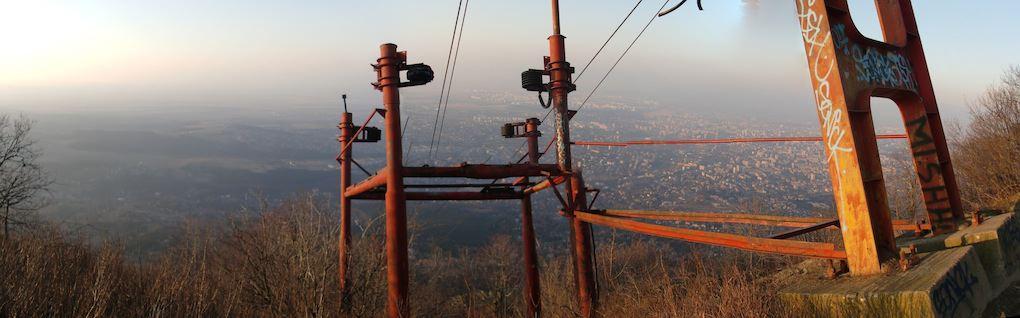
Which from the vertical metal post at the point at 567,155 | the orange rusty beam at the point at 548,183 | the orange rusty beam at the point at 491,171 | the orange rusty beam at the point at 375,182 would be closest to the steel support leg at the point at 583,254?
the vertical metal post at the point at 567,155

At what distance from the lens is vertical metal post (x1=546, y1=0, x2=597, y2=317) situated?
28.9ft

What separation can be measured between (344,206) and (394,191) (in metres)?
6.83

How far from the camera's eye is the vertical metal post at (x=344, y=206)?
14.8 m

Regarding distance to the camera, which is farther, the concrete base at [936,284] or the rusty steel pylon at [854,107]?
the rusty steel pylon at [854,107]

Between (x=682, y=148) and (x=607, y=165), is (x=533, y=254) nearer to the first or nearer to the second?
(x=607, y=165)

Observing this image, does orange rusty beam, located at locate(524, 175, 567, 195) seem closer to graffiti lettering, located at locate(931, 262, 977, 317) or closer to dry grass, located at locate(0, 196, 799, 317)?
dry grass, located at locate(0, 196, 799, 317)

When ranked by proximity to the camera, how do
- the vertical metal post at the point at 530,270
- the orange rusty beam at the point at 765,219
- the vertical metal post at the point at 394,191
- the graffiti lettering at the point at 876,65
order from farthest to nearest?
the vertical metal post at the point at 530,270 → the vertical metal post at the point at 394,191 → the orange rusty beam at the point at 765,219 → the graffiti lettering at the point at 876,65

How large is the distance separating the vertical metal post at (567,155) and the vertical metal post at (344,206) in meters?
7.59

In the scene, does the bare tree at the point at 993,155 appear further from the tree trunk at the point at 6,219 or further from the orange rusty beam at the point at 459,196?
the tree trunk at the point at 6,219

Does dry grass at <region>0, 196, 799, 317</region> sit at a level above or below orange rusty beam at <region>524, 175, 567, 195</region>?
below

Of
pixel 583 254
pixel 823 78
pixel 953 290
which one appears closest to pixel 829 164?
pixel 823 78

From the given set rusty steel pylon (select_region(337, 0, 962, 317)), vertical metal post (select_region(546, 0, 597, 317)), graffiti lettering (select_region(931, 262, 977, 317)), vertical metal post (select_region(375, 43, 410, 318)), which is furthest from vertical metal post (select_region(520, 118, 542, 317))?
graffiti lettering (select_region(931, 262, 977, 317))

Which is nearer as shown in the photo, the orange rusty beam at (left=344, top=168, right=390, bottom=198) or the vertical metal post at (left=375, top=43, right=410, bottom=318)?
the vertical metal post at (left=375, top=43, right=410, bottom=318)

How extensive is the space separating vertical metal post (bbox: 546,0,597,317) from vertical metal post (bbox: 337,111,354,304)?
299 inches
